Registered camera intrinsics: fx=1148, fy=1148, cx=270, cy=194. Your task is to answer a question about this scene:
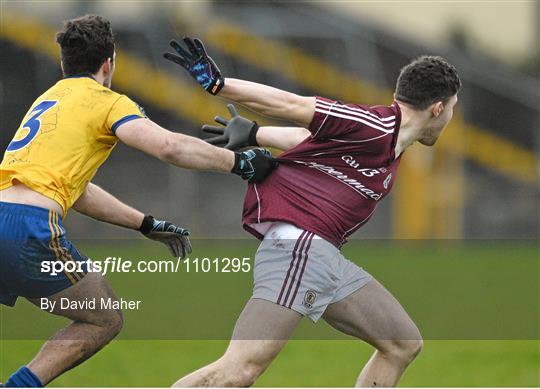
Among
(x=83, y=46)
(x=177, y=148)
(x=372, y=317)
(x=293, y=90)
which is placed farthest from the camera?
(x=293, y=90)

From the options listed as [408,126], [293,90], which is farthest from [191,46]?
[293,90]

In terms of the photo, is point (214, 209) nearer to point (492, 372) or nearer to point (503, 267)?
point (503, 267)

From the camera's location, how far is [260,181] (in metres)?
6.14

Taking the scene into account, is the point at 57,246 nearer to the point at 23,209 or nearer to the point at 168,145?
the point at 23,209

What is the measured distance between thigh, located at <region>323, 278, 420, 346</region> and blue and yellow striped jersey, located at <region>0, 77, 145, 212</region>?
1.50 meters

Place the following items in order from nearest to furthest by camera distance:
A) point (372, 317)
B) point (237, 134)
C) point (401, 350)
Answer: point (372, 317) → point (401, 350) → point (237, 134)

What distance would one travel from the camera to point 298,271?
583 centimetres

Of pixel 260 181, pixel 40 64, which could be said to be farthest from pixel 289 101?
pixel 40 64

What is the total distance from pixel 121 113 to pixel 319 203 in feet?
3.77

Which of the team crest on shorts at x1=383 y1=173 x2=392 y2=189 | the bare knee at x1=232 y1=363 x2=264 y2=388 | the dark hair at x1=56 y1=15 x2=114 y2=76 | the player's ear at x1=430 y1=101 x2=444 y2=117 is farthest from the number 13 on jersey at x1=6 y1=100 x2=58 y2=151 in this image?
the player's ear at x1=430 y1=101 x2=444 y2=117

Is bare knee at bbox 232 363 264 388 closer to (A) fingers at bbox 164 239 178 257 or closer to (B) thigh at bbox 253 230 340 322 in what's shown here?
(B) thigh at bbox 253 230 340 322

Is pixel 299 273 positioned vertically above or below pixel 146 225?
above

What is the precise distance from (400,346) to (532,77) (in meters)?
26.0

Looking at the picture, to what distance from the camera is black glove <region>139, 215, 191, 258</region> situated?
656 cm
